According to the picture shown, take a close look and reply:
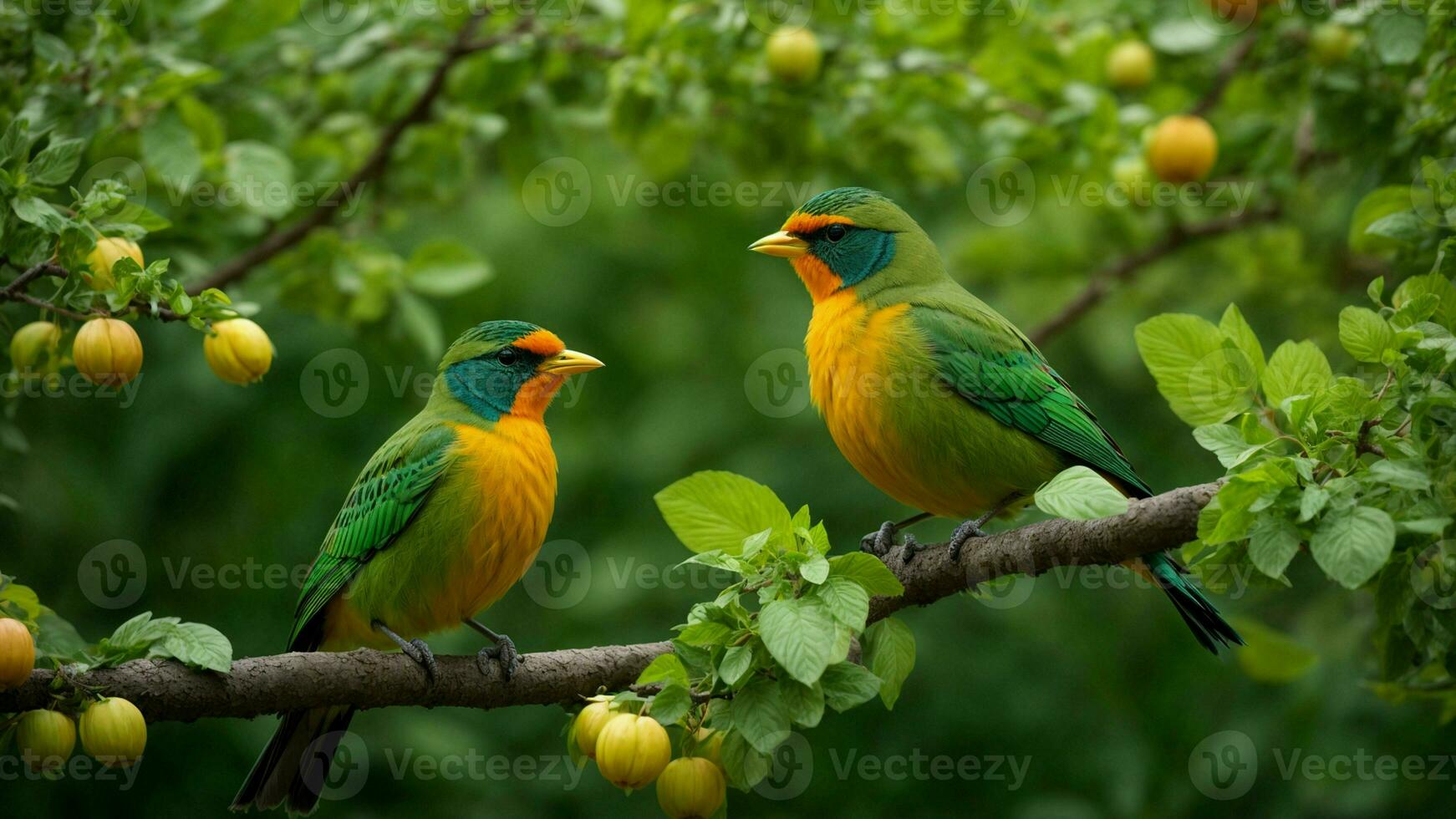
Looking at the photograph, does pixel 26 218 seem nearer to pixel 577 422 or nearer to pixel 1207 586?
pixel 1207 586

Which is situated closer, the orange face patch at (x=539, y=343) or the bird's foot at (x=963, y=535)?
the bird's foot at (x=963, y=535)

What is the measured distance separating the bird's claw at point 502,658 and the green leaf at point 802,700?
0.95 metres

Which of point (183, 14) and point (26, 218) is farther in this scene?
point (183, 14)

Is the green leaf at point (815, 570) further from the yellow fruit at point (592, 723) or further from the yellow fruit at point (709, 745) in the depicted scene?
the yellow fruit at point (592, 723)

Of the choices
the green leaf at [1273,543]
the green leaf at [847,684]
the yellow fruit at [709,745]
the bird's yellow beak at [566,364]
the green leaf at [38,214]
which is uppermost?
the green leaf at [38,214]

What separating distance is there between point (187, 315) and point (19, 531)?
142 inches

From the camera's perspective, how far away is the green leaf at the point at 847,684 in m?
2.79

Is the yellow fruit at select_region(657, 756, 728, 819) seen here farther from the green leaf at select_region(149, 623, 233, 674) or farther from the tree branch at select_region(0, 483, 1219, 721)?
the green leaf at select_region(149, 623, 233, 674)

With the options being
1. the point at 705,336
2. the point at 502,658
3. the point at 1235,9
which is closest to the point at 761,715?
the point at 502,658

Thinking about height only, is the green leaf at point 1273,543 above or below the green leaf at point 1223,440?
below

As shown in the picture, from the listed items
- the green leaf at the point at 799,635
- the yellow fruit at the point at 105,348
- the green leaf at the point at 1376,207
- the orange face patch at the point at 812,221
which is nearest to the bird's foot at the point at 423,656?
the yellow fruit at the point at 105,348

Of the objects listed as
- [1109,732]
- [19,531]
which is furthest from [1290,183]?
[19,531]

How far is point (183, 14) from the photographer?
4469 millimetres

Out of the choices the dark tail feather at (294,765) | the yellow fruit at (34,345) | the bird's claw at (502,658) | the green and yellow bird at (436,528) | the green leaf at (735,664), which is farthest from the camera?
the dark tail feather at (294,765)
